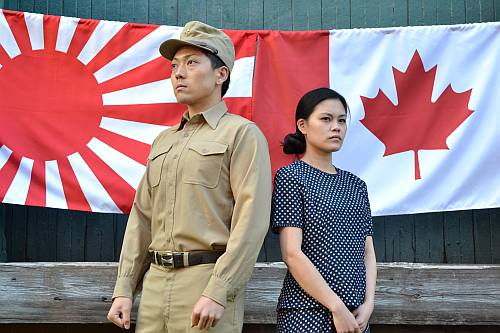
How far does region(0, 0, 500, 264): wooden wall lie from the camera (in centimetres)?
405

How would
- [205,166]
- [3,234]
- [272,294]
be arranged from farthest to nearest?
[3,234] < [272,294] < [205,166]

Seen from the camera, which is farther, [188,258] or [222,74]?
[222,74]

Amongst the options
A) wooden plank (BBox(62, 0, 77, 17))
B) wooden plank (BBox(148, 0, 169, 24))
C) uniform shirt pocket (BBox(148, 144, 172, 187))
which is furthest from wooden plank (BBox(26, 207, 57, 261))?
uniform shirt pocket (BBox(148, 144, 172, 187))

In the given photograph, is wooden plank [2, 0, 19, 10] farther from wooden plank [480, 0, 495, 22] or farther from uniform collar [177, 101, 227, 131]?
wooden plank [480, 0, 495, 22]

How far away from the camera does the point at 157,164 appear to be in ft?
8.44

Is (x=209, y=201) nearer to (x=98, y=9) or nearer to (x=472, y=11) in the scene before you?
(x=98, y=9)

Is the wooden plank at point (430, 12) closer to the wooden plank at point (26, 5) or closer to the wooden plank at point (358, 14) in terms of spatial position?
the wooden plank at point (358, 14)

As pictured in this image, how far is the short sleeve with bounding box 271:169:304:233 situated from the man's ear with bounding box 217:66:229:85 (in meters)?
0.45

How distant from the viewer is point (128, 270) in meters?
2.51

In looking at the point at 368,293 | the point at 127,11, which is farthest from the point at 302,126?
the point at 127,11

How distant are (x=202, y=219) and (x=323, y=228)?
0.44 metres

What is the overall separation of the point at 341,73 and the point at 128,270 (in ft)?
6.26

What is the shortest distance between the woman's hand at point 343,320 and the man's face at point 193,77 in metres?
0.94

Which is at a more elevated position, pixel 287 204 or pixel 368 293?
pixel 287 204
